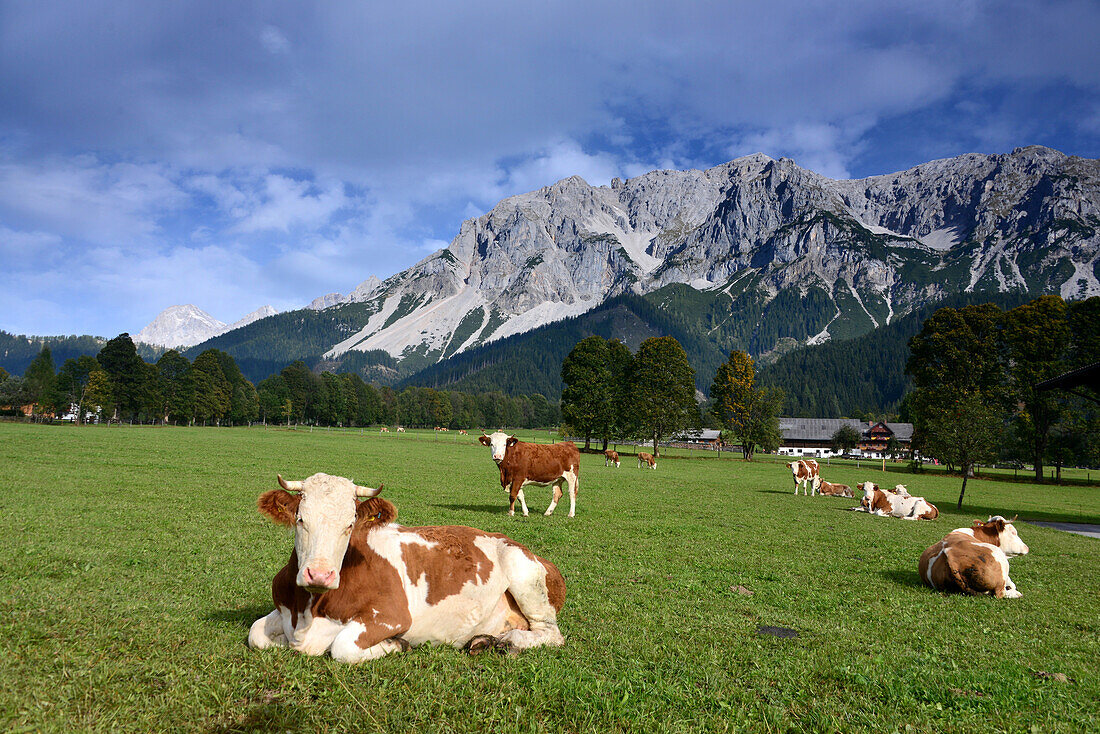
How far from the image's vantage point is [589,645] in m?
5.30

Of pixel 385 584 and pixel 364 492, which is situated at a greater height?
pixel 364 492

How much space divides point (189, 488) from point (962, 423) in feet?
109

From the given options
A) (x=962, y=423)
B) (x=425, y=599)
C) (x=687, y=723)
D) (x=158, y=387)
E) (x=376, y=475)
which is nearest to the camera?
(x=687, y=723)

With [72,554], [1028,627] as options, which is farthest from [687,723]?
[72,554]

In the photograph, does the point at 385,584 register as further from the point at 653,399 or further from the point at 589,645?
the point at 653,399

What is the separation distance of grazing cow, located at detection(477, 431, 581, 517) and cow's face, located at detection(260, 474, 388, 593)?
10.1 m

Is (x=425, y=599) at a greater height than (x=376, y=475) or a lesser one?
greater

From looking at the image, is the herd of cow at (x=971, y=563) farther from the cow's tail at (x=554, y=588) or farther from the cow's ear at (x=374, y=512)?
the cow's ear at (x=374, y=512)

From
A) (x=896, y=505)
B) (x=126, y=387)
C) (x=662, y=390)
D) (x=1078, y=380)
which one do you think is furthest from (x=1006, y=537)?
(x=126, y=387)

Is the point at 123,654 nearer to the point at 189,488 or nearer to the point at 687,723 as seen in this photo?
the point at 687,723

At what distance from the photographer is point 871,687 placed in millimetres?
4648

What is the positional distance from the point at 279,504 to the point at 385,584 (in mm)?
1199

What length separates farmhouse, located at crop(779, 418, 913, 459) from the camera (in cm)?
11388

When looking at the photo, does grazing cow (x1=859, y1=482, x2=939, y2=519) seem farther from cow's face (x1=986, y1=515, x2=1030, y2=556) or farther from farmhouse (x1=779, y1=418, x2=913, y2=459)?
farmhouse (x1=779, y1=418, x2=913, y2=459)
